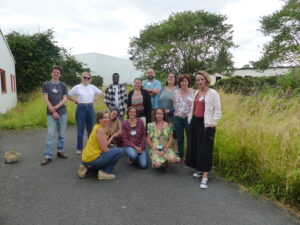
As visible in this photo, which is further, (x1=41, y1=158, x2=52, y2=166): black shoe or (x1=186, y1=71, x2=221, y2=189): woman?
(x1=41, y1=158, x2=52, y2=166): black shoe

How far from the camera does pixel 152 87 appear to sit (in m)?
5.29

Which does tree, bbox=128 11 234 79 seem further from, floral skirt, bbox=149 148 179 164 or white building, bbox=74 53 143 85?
floral skirt, bbox=149 148 179 164

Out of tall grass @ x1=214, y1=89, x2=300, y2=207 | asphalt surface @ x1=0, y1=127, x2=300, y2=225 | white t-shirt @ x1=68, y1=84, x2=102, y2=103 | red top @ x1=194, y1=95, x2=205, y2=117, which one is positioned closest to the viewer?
asphalt surface @ x1=0, y1=127, x2=300, y2=225

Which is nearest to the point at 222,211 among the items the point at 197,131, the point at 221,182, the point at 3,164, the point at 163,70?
the point at 221,182

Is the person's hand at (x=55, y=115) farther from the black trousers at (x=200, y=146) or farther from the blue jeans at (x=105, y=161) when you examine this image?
the black trousers at (x=200, y=146)

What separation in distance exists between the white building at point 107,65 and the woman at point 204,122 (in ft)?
73.4

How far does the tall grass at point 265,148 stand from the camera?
3.16m

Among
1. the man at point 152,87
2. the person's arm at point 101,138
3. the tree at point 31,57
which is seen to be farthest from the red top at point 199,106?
the tree at point 31,57

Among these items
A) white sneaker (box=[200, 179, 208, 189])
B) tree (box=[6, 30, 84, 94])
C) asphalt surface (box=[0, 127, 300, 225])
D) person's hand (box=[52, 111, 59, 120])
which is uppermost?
tree (box=[6, 30, 84, 94])

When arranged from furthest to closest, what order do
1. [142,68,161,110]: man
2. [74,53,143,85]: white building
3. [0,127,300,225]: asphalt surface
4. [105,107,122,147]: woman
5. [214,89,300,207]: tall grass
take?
[74,53,143,85]: white building, [142,68,161,110]: man, [105,107,122,147]: woman, [214,89,300,207]: tall grass, [0,127,300,225]: asphalt surface

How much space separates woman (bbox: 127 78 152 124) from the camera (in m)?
4.92

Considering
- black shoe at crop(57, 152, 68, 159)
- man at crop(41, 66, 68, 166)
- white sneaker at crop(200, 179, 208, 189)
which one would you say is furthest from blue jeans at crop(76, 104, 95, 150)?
white sneaker at crop(200, 179, 208, 189)

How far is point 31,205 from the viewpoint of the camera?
2.95m

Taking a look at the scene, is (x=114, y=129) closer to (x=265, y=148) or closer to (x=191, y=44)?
(x=265, y=148)
